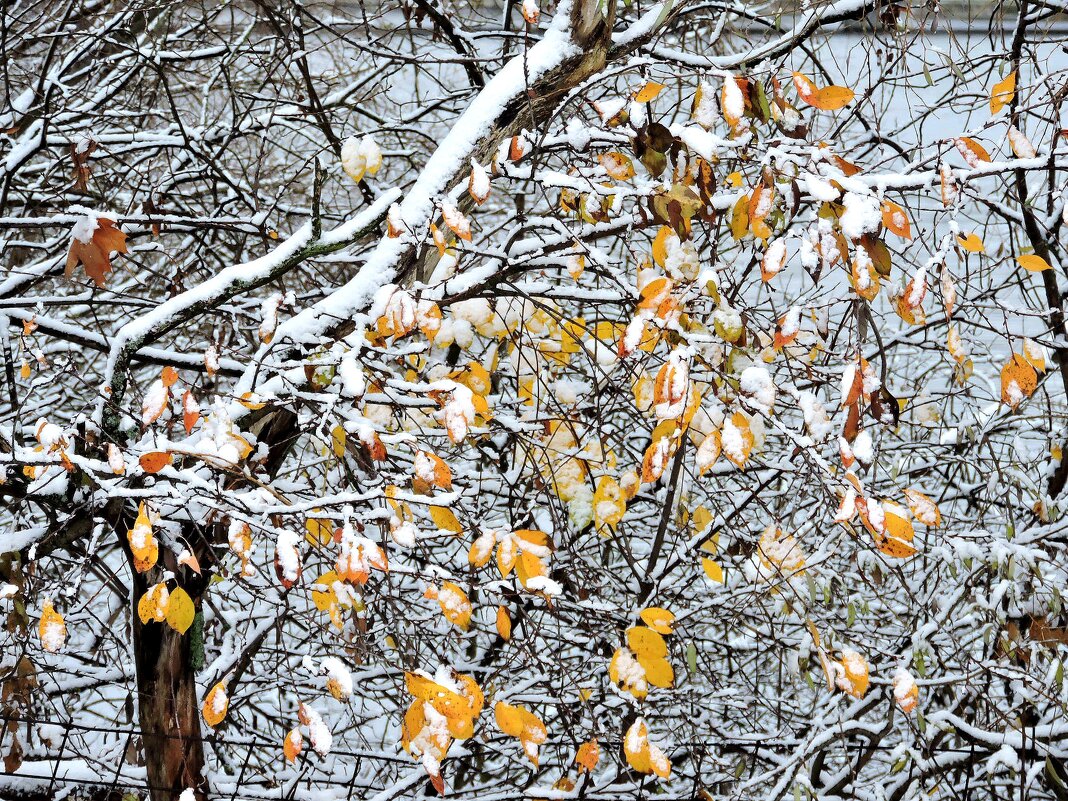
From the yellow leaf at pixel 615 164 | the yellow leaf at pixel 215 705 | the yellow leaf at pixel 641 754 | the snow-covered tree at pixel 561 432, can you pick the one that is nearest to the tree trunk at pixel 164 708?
the snow-covered tree at pixel 561 432

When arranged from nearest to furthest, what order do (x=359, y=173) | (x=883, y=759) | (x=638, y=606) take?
(x=359, y=173)
(x=638, y=606)
(x=883, y=759)

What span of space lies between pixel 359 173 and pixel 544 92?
0.59 meters

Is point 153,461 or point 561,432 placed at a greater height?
point 561,432

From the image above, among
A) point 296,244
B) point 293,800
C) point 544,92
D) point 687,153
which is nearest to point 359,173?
point 296,244

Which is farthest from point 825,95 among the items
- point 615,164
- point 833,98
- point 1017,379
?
point 1017,379

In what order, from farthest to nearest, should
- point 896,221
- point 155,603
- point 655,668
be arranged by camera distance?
point 655,668 → point 155,603 → point 896,221

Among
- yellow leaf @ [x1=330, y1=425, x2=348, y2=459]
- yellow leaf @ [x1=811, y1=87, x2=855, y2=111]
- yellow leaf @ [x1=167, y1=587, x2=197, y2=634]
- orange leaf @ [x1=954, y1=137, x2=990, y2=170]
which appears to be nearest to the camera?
yellow leaf @ [x1=811, y1=87, x2=855, y2=111]

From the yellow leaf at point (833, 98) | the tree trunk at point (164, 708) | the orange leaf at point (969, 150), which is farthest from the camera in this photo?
the tree trunk at point (164, 708)

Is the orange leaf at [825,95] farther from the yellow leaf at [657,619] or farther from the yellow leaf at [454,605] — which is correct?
the yellow leaf at [454,605]

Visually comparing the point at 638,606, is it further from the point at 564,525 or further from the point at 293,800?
the point at 293,800

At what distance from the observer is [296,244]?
279 cm

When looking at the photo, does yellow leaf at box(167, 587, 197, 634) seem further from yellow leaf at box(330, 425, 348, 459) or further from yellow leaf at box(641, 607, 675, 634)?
yellow leaf at box(641, 607, 675, 634)

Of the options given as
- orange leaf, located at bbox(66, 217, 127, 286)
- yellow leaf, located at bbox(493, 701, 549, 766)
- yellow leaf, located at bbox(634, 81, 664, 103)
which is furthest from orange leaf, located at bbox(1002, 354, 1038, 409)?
orange leaf, located at bbox(66, 217, 127, 286)

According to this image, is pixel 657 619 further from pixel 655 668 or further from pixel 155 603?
pixel 155 603
